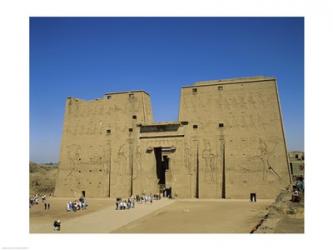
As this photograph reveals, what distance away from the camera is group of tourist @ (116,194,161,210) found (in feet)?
76.8

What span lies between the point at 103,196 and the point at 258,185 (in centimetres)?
1204

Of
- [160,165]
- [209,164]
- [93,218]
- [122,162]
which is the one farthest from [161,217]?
[160,165]

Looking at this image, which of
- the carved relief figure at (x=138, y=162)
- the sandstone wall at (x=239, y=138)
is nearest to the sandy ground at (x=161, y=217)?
the sandstone wall at (x=239, y=138)

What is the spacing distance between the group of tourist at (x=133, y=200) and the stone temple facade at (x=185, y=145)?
103 cm

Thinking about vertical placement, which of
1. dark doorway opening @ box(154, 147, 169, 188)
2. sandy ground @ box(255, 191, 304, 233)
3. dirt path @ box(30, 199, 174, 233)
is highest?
dark doorway opening @ box(154, 147, 169, 188)

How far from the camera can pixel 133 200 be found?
83.4 feet

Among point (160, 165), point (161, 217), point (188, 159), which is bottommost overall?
point (161, 217)

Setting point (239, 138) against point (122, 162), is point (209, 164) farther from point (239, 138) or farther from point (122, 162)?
point (122, 162)

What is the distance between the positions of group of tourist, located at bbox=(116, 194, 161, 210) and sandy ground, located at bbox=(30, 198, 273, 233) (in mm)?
471

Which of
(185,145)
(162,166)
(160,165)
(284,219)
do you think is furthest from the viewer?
(162,166)

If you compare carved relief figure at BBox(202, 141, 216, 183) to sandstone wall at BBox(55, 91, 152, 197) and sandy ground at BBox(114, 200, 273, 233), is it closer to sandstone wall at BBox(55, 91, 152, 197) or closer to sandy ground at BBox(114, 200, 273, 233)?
sandy ground at BBox(114, 200, 273, 233)

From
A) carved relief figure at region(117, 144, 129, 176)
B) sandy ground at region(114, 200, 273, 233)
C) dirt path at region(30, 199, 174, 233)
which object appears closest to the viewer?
sandy ground at region(114, 200, 273, 233)

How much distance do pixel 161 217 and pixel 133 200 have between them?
6.00m

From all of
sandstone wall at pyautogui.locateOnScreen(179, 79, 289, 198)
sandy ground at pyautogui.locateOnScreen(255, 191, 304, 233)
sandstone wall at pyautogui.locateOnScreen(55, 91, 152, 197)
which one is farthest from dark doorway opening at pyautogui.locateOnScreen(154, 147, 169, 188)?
sandy ground at pyautogui.locateOnScreen(255, 191, 304, 233)
